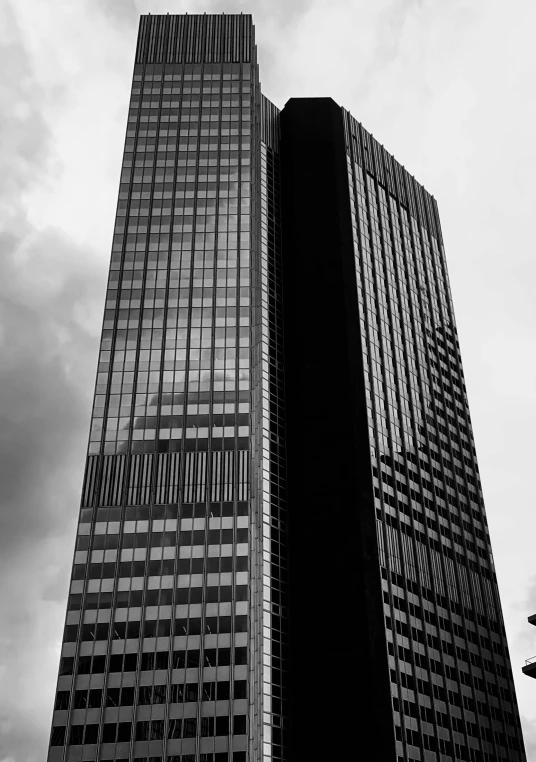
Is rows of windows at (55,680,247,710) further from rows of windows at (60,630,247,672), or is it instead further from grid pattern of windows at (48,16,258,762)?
rows of windows at (60,630,247,672)

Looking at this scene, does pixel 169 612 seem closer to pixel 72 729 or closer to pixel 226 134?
pixel 72 729

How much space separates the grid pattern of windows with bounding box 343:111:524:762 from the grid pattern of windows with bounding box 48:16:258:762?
73.8 ft

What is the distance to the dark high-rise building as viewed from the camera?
271 feet

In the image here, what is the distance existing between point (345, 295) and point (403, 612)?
159 feet

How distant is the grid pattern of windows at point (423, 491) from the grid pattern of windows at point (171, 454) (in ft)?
73.8

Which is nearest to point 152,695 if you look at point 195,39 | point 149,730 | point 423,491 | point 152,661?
point 149,730

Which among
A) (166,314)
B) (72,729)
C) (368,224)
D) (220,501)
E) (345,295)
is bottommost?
(72,729)

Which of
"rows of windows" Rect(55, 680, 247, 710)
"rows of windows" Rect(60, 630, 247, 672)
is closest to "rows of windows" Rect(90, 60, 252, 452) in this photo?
"rows of windows" Rect(60, 630, 247, 672)

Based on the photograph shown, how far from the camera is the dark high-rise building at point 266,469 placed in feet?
271

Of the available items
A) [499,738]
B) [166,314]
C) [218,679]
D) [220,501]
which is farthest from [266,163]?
[499,738]

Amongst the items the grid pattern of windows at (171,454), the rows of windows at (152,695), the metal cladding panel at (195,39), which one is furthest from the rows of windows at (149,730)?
the metal cladding panel at (195,39)

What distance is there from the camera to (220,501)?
91.7 m

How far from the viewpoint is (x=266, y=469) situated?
105 meters

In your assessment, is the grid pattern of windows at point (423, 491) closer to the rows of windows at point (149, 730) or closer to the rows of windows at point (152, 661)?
the rows of windows at point (152, 661)
